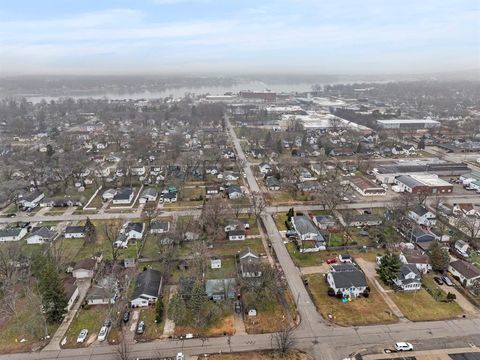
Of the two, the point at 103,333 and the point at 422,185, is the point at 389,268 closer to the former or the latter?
the point at 103,333

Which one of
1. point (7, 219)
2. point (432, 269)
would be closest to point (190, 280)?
point (432, 269)

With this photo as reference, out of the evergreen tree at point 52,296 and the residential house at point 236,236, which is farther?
the residential house at point 236,236

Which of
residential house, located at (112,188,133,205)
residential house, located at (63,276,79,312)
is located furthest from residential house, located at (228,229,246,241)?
residential house, located at (112,188,133,205)

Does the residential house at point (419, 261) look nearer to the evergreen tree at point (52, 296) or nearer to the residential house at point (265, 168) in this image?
the evergreen tree at point (52, 296)

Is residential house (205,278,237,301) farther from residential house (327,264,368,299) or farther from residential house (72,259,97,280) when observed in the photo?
residential house (72,259,97,280)

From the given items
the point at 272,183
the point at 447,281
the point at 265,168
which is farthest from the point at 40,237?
the point at 447,281

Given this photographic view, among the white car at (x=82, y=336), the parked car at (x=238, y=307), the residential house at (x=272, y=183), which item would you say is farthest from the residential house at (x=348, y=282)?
the residential house at (x=272, y=183)
